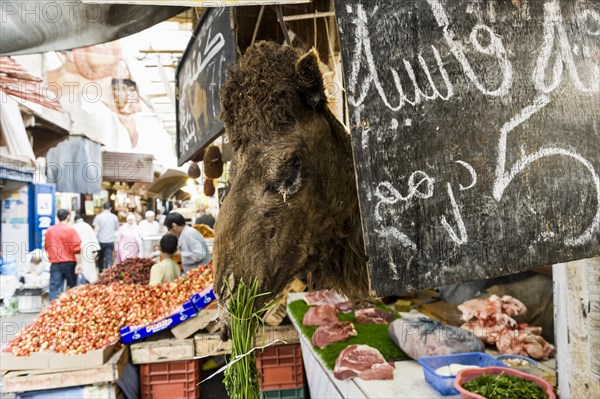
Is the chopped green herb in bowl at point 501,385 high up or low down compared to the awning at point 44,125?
down

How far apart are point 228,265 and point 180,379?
12.1 feet

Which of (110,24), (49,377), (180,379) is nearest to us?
(110,24)

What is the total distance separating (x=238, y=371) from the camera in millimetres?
1360

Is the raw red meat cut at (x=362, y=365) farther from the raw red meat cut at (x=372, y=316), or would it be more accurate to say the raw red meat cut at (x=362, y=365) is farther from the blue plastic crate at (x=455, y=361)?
the raw red meat cut at (x=372, y=316)

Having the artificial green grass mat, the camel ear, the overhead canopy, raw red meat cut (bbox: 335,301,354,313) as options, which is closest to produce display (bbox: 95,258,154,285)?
the artificial green grass mat

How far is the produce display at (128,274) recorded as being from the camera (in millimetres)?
5809

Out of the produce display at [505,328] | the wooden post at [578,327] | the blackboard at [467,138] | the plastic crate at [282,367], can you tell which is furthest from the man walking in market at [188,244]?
the blackboard at [467,138]

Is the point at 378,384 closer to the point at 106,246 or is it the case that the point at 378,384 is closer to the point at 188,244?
the point at 188,244

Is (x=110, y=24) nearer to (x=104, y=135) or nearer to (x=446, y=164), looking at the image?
(x=446, y=164)

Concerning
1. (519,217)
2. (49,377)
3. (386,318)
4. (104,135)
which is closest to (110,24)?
(519,217)

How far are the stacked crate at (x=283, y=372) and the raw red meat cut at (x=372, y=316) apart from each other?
2.70ft

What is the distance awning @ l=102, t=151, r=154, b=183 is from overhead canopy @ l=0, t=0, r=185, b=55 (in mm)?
6413

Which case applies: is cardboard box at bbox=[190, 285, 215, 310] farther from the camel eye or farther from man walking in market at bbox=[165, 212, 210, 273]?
the camel eye

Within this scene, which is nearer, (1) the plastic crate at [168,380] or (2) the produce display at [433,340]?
(2) the produce display at [433,340]
